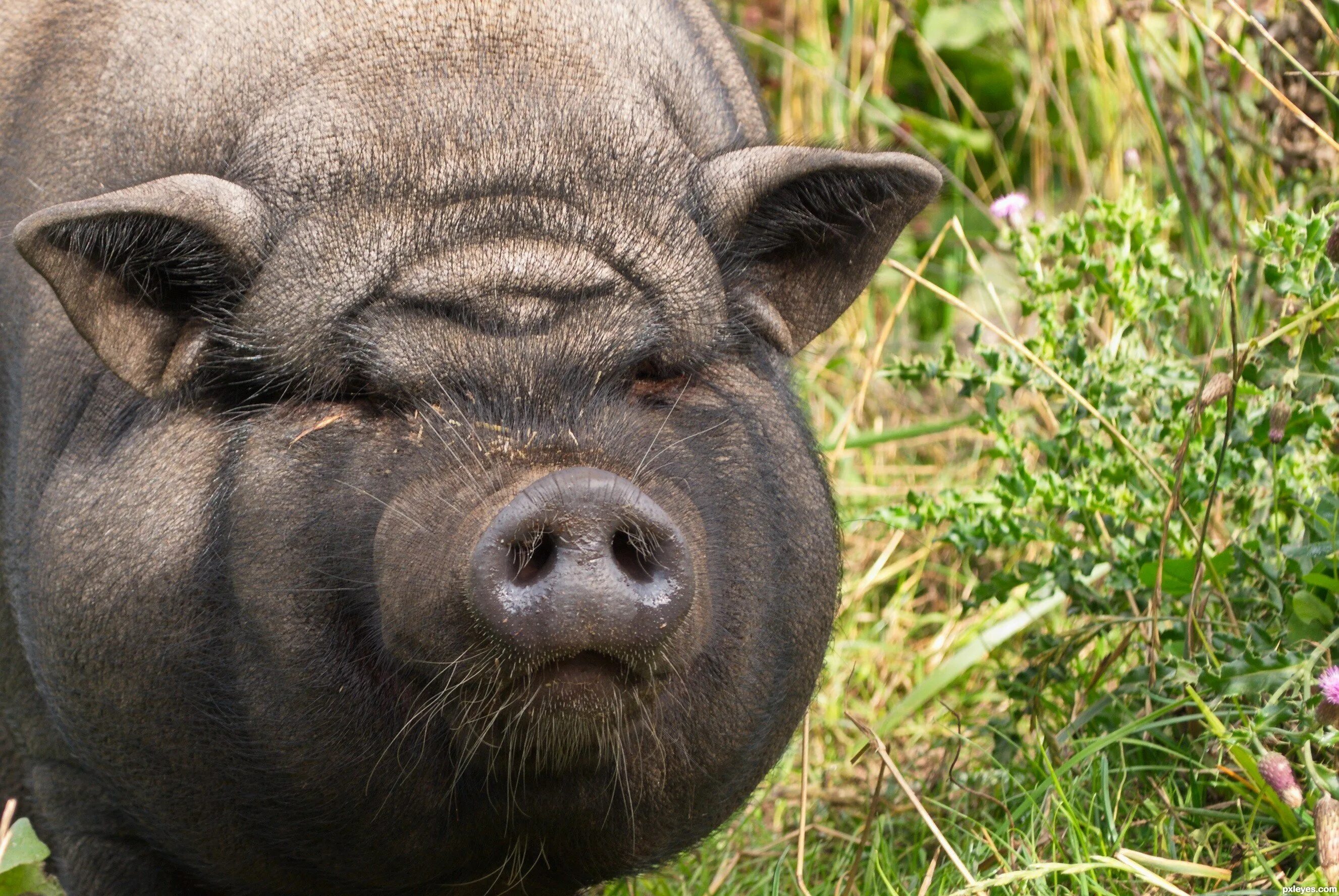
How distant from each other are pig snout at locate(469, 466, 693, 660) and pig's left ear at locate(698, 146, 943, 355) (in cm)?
77

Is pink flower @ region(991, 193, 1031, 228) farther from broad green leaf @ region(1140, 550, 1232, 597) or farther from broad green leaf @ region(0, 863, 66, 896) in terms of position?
broad green leaf @ region(0, 863, 66, 896)

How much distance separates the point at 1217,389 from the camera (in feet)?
10.5

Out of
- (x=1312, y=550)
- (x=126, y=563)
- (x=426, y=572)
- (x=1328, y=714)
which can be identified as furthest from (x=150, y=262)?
(x=1312, y=550)

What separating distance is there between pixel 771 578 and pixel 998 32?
457 cm

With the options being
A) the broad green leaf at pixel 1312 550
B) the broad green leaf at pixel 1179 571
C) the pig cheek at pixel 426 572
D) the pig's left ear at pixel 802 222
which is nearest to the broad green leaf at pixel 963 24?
the broad green leaf at pixel 1179 571

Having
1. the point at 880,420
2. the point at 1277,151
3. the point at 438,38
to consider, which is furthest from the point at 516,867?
the point at 880,420

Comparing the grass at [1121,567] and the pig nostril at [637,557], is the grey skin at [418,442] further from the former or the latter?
the grass at [1121,567]

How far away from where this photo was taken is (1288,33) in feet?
14.0

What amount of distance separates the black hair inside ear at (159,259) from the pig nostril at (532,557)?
79cm

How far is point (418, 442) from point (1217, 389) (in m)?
1.51

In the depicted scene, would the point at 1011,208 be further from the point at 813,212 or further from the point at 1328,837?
the point at 1328,837

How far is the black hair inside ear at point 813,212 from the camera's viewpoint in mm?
3045

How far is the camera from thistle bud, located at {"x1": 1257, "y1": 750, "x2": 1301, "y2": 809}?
271cm

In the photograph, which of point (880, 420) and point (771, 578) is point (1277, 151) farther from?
point (771, 578)
